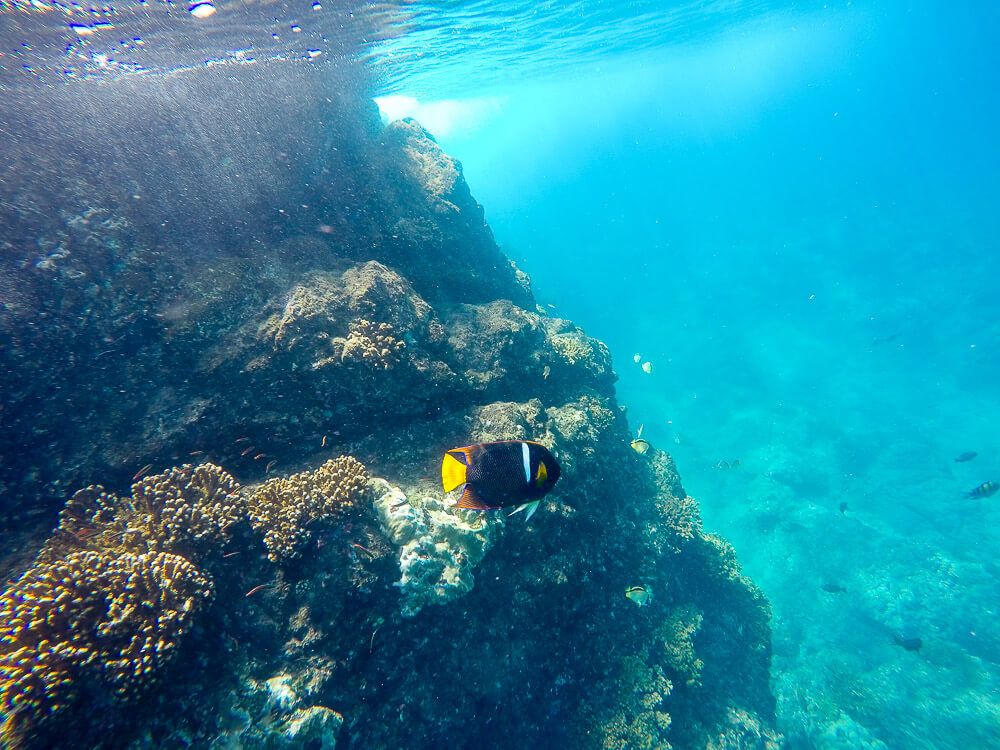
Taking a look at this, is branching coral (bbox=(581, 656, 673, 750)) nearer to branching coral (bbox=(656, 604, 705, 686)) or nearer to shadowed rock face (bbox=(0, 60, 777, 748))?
shadowed rock face (bbox=(0, 60, 777, 748))

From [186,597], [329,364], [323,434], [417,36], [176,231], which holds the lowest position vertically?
[323,434]

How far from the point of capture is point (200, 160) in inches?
329

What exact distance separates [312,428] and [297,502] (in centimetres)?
157


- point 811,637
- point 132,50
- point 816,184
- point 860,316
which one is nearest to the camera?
point 132,50

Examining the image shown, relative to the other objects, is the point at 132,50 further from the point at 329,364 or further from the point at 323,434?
the point at 323,434

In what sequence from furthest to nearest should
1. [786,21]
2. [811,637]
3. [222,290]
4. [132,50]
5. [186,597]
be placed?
[786,21]
[811,637]
[132,50]
[222,290]
[186,597]

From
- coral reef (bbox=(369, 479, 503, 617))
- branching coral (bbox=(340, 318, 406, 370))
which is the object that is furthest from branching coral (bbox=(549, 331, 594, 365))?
coral reef (bbox=(369, 479, 503, 617))

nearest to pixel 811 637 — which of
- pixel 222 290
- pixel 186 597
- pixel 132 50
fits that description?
pixel 186 597

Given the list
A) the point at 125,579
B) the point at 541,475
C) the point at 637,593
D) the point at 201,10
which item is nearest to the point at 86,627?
the point at 125,579

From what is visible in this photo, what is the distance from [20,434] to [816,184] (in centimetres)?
8675

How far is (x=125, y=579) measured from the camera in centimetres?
391

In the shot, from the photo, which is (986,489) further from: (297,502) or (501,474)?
(297,502)

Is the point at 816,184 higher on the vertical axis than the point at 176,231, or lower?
lower

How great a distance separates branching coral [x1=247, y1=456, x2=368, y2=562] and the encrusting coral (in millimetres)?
12
